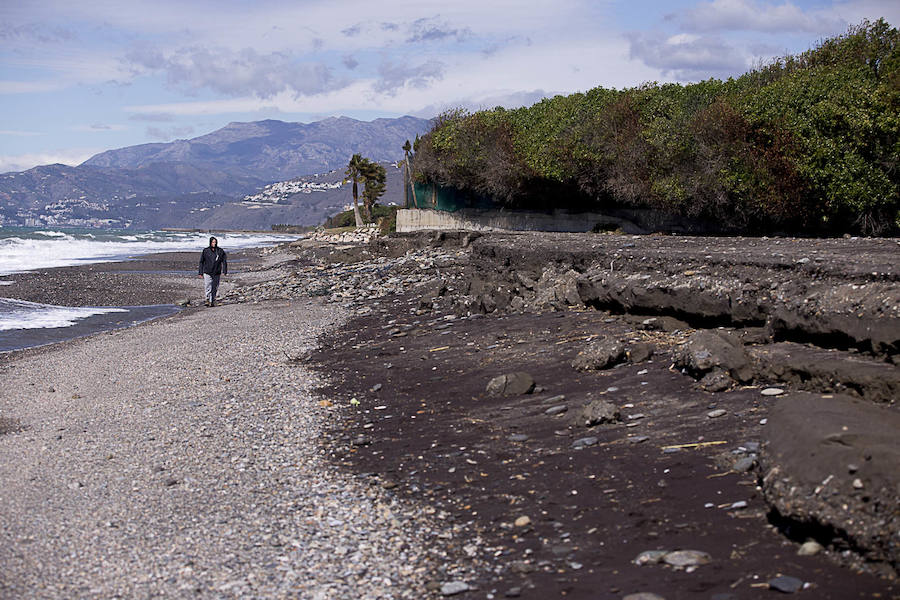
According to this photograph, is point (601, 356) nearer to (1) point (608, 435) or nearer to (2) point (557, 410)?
(2) point (557, 410)

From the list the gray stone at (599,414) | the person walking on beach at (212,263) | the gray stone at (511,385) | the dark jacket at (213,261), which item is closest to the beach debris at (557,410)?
the gray stone at (599,414)

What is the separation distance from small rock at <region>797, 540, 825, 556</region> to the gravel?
1.91 meters

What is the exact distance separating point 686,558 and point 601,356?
406 cm

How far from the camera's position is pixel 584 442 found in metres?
6.54

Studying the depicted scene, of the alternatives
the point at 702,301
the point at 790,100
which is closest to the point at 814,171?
the point at 790,100

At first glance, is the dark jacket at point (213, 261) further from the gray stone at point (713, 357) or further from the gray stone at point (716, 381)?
the gray stone at point (716, 381)

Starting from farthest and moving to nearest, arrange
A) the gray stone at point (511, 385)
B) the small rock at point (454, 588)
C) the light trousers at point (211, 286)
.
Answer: the light trousers at point (211, 286) < the gray stone at point (511, 385) < the small rock at point (454, 588)

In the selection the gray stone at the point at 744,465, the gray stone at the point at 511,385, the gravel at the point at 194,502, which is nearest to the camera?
the gravel at the point at 194,502

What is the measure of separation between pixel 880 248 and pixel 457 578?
8.84 metres

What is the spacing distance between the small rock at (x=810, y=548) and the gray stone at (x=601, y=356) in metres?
4.19

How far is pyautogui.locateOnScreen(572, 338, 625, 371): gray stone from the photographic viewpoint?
329 inches

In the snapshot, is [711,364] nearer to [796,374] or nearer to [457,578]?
[796,374]

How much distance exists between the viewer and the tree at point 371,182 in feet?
222

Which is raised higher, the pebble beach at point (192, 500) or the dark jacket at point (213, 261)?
the dark jacket at point (213, 261)
